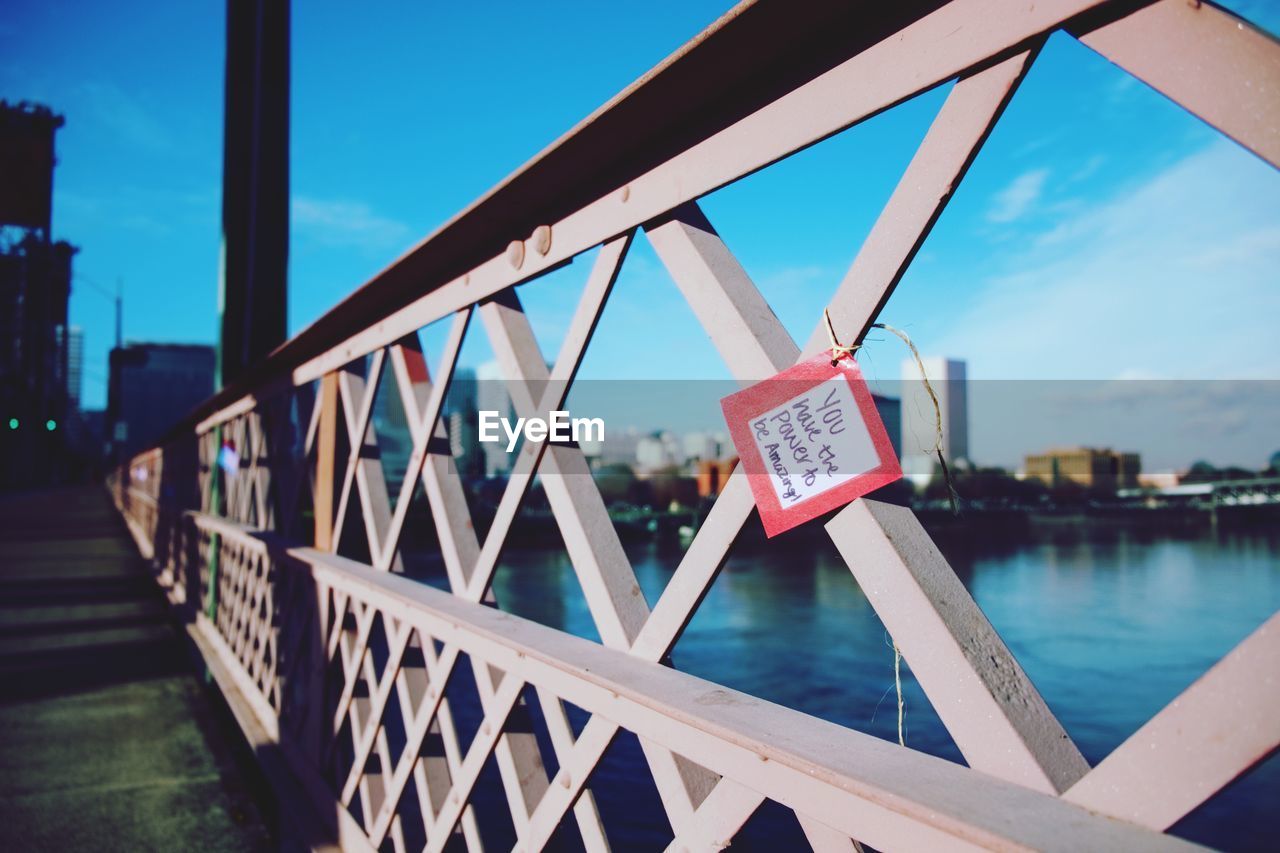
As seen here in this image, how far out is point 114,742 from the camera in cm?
437

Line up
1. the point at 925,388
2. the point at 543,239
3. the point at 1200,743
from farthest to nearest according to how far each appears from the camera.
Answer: the point at 543,239 → the point at 925,388 → the point at 1200,743

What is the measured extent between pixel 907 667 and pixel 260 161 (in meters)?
5.54

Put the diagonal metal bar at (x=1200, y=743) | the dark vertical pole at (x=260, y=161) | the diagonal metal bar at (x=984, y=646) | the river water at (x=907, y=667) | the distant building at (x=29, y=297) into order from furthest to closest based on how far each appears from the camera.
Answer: the distant building at (x=29, y=297), the river water at (x=907, y=667), the dark vertical pole at (x=260, y=161), the diagonal metal bar at (x=984, y=646), the diagonal metal bar at (x=1200, y=743)

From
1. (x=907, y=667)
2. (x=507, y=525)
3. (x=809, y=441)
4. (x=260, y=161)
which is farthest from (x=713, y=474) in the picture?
(x=260, y=161)

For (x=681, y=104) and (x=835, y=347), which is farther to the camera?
(x=681, y=104)

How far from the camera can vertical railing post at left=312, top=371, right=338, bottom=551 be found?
10.3 feet

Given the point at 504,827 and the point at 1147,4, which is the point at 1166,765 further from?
the point at 504,827

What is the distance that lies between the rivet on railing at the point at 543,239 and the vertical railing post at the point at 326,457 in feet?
5.54

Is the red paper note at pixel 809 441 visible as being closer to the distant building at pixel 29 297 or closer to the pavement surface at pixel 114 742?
the pavement surface at pixel 114 742

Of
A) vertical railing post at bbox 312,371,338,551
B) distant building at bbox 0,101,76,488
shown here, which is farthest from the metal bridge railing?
distant building at bbox 0,101,76,488

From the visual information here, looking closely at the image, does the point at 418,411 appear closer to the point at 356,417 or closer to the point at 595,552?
the point at 356,417

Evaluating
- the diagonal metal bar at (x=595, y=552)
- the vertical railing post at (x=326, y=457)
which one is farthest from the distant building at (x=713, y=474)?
the vertical railing post at (x=326, y=457)

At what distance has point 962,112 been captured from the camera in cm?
86

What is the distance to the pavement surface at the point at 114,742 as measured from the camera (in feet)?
11.0
